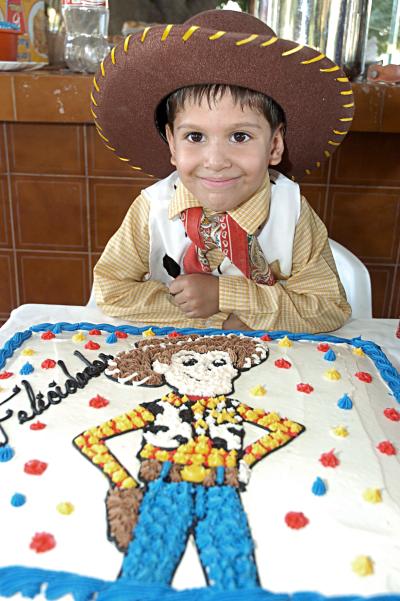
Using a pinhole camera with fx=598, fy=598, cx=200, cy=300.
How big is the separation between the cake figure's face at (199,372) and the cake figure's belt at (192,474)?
16 centimetres

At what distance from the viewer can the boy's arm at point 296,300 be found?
1.13 metres

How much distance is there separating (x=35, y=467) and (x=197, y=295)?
1.82ft

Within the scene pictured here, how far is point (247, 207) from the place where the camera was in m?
1.14

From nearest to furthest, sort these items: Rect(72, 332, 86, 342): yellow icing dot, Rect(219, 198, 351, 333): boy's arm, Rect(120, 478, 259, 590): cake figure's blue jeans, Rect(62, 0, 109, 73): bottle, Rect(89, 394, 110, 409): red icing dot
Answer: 1. Rect(120, 478, 259, 590): cake figure's blue jeans
2. Rect(89, 394, 110, 409): red icing dot
3. Rect(72, 332, 86, 342): yellow icing dot
4. Rect(219, 198, 351, 333): boy's arm
5. Rect(62, 0, 109, 73): bottle

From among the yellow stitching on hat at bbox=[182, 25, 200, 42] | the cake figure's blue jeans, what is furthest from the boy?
the cake figure's blue jeans

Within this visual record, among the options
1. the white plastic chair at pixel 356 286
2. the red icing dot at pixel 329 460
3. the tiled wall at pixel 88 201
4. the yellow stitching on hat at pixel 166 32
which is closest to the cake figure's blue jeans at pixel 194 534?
the red icing dot at pixel 329 460

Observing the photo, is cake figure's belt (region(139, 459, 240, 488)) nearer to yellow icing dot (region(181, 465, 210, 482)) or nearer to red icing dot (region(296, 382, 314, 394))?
yellow icing dot (region(181, 465, 210, 482))

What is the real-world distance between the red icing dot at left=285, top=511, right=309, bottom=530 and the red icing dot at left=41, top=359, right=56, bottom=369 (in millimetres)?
442

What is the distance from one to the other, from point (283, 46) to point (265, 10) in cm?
132

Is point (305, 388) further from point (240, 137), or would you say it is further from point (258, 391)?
point (240, 137)

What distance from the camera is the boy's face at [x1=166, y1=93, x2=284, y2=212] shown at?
3.22ft

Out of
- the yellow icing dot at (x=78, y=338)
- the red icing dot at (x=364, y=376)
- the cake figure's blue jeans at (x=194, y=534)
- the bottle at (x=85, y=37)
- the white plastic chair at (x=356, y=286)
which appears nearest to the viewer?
the cake figure's blue jeans at (x=194, y=534)

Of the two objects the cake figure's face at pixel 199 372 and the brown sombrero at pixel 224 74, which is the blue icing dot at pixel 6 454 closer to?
the cake figure's face at pixel 199 372

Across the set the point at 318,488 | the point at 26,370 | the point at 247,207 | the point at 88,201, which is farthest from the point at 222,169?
the point at 88,201
